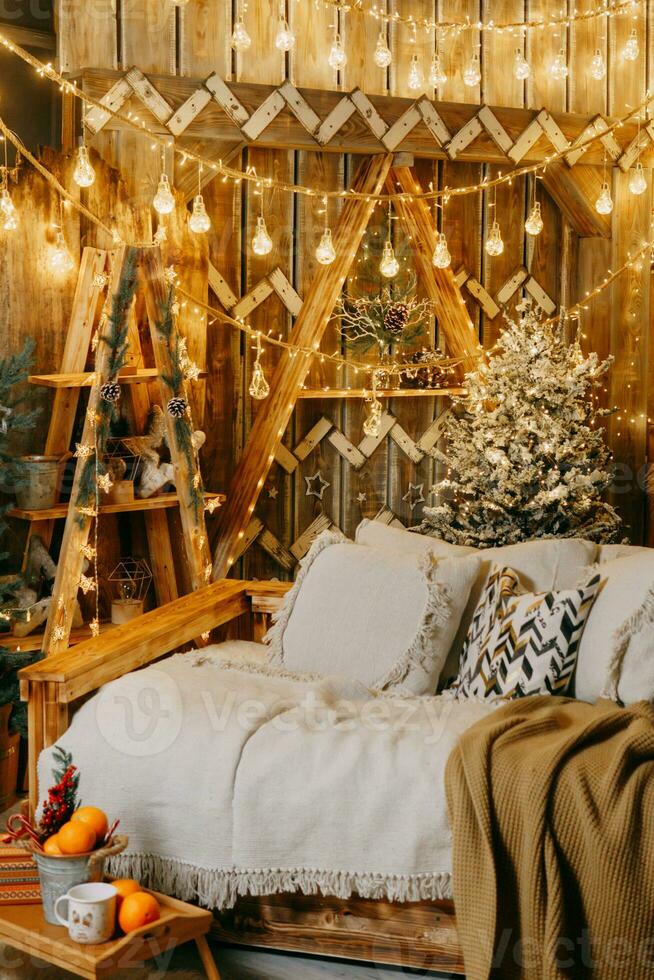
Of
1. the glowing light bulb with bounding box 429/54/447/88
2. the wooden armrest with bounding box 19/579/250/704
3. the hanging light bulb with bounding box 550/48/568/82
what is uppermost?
the hanging light bulb with bounding box 550/48/568/82

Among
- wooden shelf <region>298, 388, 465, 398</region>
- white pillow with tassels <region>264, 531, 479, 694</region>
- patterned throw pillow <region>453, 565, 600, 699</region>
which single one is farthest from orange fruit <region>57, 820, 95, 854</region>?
wooden shelf <region>298, 388, 465, 398</region>

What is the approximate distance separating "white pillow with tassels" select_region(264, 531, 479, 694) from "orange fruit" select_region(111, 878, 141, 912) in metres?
0.88

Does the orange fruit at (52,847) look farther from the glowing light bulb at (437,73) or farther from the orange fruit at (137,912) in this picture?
the glowing light bulb at (437,73)

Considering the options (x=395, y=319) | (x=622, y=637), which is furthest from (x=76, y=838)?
(x=395, y=319)

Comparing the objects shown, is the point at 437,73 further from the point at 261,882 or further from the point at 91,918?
the point at 91,918

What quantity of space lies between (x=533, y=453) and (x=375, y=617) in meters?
1.56

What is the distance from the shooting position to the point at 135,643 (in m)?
2.86

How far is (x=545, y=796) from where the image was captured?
86.4 inches

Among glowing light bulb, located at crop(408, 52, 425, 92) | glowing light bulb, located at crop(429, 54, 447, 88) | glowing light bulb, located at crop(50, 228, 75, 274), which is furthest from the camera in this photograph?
glowing light bulb, located at crop(429, 54, 447, 88)

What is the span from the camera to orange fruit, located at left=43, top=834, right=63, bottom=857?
86.7 inches

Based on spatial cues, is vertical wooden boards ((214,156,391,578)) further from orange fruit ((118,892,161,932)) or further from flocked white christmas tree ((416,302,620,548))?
Answer: orange fruit ((118,892,161,932))

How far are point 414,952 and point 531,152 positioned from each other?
148 inches

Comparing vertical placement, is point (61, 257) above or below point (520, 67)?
below

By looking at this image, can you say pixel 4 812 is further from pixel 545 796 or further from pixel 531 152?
pixel 531 152
